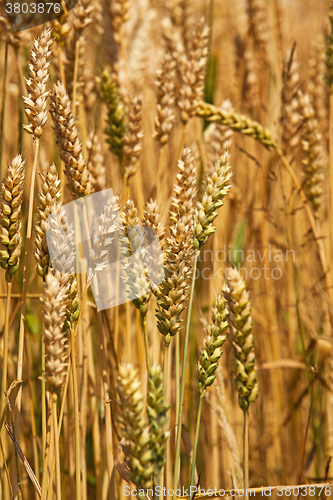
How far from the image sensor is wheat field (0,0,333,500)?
449 mm

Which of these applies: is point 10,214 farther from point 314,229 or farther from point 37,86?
point 314,229

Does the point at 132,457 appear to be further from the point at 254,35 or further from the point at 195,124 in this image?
the point at 254,35

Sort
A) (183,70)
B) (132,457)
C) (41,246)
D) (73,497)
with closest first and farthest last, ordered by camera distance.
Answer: (132,457) → (41,246) → (73,497) → (183,70)

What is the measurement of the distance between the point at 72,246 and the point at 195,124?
33.7 inches

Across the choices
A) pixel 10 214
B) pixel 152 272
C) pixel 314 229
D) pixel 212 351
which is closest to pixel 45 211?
pixel 10 214

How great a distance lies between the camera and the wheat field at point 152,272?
45cm

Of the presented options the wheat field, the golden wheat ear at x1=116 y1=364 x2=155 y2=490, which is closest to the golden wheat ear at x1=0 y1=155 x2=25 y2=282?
the wheat field

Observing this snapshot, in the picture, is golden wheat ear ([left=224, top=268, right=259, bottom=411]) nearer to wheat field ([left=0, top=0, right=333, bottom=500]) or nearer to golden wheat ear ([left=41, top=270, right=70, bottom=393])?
wheat field ([left=0, top=0, right=333, bottom=500])

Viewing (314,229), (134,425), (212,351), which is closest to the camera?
(134,425)

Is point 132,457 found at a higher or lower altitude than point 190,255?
lower

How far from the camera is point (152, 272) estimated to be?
48 centimetres

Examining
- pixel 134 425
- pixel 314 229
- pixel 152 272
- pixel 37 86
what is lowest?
pixel 134 425

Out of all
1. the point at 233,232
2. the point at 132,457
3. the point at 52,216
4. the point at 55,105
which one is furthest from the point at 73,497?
the point at 233,232

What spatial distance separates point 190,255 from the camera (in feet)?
1.50
